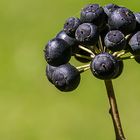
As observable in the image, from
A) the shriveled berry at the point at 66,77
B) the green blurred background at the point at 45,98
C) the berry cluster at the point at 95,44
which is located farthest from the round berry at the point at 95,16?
the green blurred background at the point at 45,98

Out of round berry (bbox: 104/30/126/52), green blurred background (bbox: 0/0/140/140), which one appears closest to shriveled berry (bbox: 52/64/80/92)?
round berry (bbox: 104/30/126/52)

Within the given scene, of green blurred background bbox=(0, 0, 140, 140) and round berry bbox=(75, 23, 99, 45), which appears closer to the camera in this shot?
round berry bbox=(75, 23, 99, 45)

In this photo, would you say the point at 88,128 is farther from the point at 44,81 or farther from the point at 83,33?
the point at 83,33

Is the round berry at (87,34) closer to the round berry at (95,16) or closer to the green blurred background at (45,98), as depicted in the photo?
the round berry at (95,16)

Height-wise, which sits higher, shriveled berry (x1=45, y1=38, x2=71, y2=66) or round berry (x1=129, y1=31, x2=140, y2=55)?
shriveled berry (x1=45, y1=38, x2=71, y2=66)

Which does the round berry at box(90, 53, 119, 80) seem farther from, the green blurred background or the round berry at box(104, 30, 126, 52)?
the green blurred background

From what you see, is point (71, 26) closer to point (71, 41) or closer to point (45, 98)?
point (71, 41)
